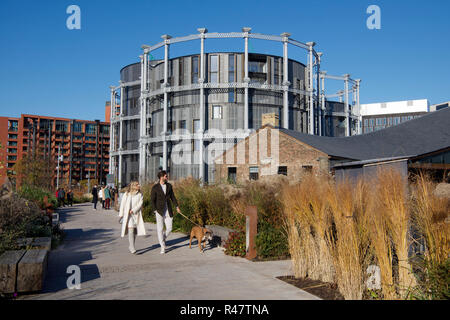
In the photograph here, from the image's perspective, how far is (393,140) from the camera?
27.7 metres

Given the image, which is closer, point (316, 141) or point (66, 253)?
point (66, 253)

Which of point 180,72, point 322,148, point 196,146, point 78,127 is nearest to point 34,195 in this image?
point 322,148

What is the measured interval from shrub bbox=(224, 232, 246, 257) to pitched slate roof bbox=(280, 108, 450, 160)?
17.0 meters

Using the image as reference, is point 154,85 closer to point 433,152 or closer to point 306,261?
point 433,152

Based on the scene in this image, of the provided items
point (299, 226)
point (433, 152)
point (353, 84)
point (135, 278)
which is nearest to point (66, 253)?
point (135, 278)

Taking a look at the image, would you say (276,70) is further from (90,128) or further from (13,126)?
(13,126)

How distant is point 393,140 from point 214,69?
24.5 meters

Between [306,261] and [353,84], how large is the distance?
64.1 meters

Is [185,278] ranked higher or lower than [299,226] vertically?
lower

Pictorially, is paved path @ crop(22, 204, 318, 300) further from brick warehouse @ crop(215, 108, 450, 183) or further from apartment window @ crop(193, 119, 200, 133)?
apartment window @ crop(193, 119, 200, 133)

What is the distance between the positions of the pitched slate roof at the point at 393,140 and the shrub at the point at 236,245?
1698 cm

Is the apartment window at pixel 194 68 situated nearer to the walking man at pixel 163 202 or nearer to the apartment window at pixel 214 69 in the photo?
the apartment window at pixel 214 69

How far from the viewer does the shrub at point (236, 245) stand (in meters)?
8.44

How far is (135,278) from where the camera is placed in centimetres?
624
